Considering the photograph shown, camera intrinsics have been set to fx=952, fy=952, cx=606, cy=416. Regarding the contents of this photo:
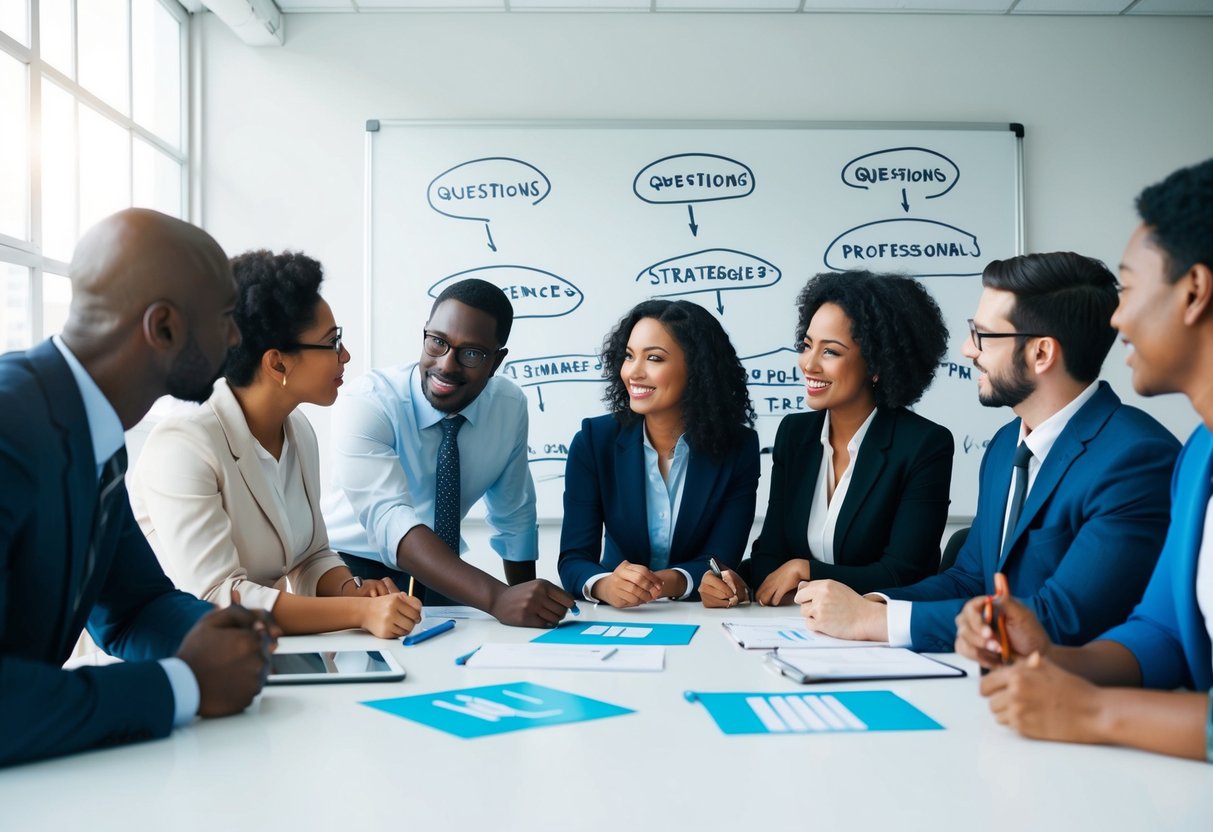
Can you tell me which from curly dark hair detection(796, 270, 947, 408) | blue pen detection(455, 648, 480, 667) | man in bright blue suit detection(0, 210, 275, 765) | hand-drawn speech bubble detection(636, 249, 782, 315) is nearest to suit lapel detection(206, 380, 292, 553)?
man in bright blue suit detection(0, 210, 275, 765)

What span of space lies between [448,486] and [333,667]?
1214mm

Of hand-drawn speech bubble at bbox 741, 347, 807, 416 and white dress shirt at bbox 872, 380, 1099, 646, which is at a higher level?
hand-drawn speech bubble at bbox 741, 347, 807, 416

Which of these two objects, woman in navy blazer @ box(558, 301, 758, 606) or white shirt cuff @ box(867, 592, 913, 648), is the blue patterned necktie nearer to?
woman in navy blazer @ box(558, 301, 758, 606)

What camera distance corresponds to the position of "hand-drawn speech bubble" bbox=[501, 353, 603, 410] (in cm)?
423

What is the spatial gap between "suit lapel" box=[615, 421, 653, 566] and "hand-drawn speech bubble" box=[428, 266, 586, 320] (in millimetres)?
1621

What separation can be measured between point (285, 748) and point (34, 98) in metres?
2.69

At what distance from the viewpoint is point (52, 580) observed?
4.16 ft

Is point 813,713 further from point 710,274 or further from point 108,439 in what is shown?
point 710,274

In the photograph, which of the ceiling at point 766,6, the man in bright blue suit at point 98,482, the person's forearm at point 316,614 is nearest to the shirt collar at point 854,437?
the person's forearm at point 316,614

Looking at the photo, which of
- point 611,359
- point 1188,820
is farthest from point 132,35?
point 1188,820

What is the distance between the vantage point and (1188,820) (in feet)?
3.22

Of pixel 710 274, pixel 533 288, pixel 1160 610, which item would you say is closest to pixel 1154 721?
pixel 1160 610

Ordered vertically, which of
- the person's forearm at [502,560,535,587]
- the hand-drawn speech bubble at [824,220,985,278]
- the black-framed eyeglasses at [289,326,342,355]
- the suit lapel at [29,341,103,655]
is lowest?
the person's forearm at [502,560,535,587]

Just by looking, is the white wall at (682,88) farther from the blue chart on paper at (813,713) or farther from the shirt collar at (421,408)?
the blue chart on paper at (813,713)
